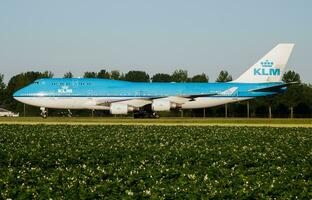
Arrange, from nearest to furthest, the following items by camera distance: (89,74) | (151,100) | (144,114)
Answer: (151,100), (144,114), (89,74)

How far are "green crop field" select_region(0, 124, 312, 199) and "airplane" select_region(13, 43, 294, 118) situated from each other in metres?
37.3

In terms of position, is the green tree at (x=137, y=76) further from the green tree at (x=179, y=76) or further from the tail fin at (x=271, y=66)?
the tail fin at (x=271, y=66)

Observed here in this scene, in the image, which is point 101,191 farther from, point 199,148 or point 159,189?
point 199,148

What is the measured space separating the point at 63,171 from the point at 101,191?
382cm

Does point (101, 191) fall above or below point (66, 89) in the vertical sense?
below

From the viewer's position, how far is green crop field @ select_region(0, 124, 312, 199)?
12.2 metres

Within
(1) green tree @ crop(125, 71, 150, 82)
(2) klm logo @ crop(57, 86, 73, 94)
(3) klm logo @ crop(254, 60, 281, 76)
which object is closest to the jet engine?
(2) klm logo @ crop(57, 86, 73, 94)

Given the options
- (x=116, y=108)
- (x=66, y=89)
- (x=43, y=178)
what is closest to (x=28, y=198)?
(x=43, y=178)

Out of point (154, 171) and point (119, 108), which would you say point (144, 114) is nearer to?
point (119, 108)

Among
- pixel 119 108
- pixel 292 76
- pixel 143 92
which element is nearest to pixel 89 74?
pixel 292 76

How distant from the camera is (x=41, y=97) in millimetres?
64812

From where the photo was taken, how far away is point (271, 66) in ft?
221

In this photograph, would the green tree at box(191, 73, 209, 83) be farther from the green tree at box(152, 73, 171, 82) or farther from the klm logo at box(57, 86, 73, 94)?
the klm logo at box(57, 86, 73, 94)

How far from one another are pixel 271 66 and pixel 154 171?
2131 inches
